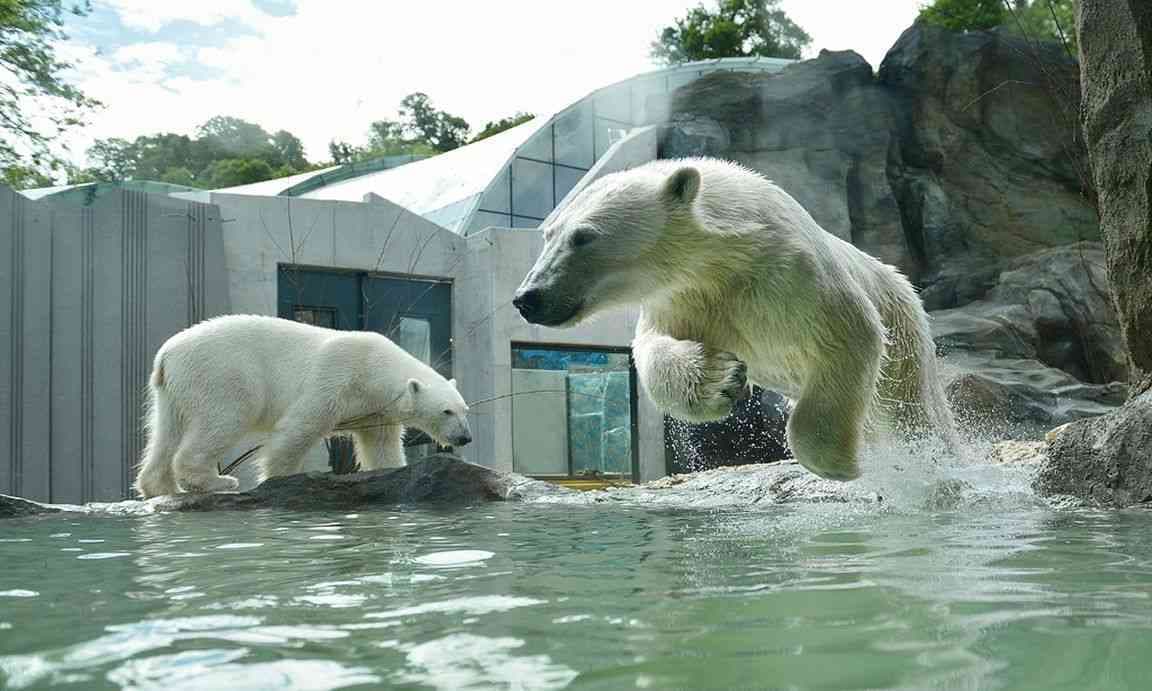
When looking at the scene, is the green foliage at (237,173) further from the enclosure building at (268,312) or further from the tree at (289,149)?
the enclosure building at (268,312)

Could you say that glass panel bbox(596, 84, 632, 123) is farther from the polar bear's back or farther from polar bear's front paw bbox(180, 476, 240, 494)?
polar bear's front paw bbox(180, 476, 240, 494)

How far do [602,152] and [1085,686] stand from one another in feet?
60.7

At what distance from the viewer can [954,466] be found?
4.66 metres

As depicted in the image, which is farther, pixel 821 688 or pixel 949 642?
pixel 949 642

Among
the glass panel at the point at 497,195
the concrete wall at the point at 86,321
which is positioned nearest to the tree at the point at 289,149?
the glass panel at the point at 497,195

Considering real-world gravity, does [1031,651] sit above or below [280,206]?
below

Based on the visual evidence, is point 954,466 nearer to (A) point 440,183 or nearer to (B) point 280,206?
(B) point 280,206

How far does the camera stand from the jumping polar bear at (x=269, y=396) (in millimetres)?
6598

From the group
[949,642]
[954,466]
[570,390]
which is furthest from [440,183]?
[949,642]

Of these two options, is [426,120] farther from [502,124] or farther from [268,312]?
[268,312]

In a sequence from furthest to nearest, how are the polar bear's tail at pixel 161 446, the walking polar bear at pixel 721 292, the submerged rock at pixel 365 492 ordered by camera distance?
the polar bear's tail at pixel 161 446 → the submerged rock at pixel 365 492 → the walking polar bear at pixel 721 292

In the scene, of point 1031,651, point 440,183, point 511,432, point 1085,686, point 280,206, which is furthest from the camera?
point 440,183

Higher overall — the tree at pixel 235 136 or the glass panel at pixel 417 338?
the tree at pixel 235 136

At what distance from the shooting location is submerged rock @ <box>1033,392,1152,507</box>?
12.7ft
